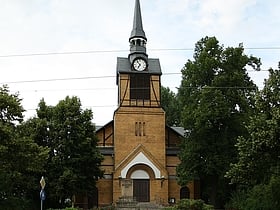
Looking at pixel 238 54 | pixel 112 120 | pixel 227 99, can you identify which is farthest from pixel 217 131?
pixel 112 120

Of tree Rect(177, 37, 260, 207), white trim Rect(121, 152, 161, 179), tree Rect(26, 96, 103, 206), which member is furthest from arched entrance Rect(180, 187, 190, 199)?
tree Rect(26, 96, 103, 206)

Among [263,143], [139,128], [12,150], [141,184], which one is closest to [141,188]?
Answer: [141,184]

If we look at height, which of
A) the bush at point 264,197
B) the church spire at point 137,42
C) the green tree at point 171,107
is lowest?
the bush at point 264,197

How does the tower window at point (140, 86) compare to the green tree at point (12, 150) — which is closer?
the green tree at point (12, 150)

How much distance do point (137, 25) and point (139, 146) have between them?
12.7m

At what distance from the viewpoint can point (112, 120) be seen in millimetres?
52250

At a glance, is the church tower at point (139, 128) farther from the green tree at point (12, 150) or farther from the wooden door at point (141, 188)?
the green tree at point (12, 150)

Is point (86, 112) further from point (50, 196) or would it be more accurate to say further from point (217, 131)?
point (217, 131)

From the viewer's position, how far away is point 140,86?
50219 millimetres

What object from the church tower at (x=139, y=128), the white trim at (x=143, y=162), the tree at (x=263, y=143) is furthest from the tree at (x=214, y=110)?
the tree at (x=263, y=143)

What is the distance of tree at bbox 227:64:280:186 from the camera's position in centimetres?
2433

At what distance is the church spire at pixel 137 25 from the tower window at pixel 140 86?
13.9 ft

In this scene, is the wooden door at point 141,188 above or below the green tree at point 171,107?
below

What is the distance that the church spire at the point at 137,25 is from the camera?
168ft
